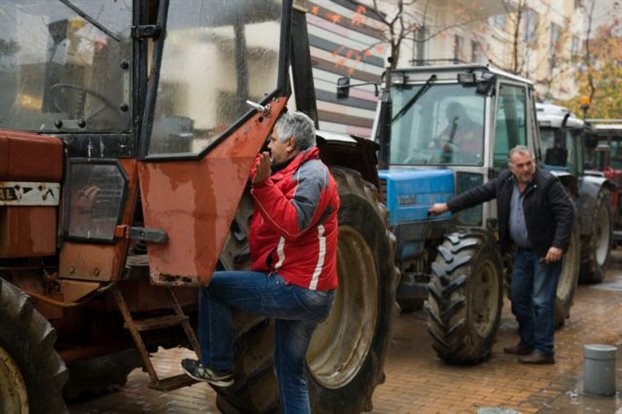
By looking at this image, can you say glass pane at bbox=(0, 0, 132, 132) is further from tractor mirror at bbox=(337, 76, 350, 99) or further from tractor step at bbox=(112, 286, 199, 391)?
tractor mirror at bbox=(337, 76, 350, 99)

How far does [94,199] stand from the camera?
4.36 m

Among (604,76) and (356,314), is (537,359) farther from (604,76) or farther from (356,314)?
(604,76)

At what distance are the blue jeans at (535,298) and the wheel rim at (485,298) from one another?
0.55 feet

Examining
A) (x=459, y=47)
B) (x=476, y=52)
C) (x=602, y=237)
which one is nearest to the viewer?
(x=602, y=237)

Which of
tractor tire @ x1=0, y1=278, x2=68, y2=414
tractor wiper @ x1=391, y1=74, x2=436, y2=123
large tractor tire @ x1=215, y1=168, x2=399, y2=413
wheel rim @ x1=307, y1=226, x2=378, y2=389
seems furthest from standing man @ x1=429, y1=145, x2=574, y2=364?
tractor tire @ x1=0, y1=278, x2=68, y2=414

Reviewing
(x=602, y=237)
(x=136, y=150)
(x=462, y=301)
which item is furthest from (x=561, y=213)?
(x=602, y=237)

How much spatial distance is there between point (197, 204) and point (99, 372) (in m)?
2.06

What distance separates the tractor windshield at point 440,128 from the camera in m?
8.56

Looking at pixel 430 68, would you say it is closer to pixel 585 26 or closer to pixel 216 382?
pixel 216 382

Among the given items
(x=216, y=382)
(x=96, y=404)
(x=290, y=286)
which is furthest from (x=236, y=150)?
(x=96, y=404)

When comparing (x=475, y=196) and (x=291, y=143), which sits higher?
(x=291, y=143)

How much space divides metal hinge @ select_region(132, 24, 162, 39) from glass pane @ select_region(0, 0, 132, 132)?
0.04 meters

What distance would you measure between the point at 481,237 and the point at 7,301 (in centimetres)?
487

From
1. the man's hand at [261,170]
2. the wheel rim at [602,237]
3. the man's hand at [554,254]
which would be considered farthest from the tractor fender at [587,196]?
the man's hand at [261,170]
